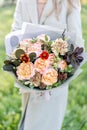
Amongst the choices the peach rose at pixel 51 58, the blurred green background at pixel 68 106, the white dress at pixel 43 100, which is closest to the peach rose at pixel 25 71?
the peach rose at pixel 51 58

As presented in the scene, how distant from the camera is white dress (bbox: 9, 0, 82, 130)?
295 centimetres

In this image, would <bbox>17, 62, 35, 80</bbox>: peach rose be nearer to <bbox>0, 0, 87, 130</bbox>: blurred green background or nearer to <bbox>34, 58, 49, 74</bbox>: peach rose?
<bbox>34, 58, 49, 74</bbox>: peach rose

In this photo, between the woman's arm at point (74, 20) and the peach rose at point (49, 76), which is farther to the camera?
the woman's arm at point (74, 20)

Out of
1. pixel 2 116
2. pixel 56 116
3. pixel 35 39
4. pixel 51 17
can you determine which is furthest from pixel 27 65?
pixel 2 116

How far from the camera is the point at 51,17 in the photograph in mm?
2957

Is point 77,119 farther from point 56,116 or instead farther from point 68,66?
point 68,66

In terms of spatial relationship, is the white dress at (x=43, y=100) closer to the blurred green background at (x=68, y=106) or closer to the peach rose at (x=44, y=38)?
the peach rose at (x=44, y=38)

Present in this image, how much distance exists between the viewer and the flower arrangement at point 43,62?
8.75 ft

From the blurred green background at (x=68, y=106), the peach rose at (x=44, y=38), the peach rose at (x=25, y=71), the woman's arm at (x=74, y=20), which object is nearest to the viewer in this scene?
the peach rose at (x=25, y=71)

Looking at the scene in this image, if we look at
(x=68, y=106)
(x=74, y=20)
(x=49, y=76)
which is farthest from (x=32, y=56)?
(x=68, y=106)

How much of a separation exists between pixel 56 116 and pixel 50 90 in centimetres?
59

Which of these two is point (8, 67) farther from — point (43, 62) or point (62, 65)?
point (62, 65)

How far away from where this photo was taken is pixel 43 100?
310cm

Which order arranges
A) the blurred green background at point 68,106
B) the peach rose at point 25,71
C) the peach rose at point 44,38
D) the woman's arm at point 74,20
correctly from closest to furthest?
1. the peach rose at point 25,71
2. the peach rose at point 44,38
3. the woman's arm at point 74,20
4. the blurred green background at point 68,106
